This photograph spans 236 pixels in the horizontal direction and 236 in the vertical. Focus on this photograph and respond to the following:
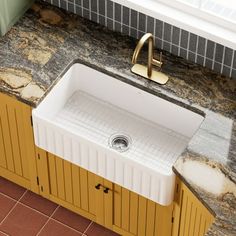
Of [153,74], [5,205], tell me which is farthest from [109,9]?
[5,205]

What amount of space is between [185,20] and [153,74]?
0.34 m

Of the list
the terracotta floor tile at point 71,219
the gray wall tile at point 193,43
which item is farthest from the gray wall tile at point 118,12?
the terracotta floor tile at point 71,219

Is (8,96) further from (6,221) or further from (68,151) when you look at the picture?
(6,221)

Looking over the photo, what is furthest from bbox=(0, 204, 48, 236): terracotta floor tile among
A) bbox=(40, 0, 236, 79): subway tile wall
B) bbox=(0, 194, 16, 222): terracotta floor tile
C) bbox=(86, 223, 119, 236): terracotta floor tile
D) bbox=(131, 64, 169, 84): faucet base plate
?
bbox=(40, 0, 236, 79): subway tile wall

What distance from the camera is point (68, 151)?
14.4 feet

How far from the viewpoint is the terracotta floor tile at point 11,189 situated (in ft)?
16.5

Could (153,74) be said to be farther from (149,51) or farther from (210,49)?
(210,49)

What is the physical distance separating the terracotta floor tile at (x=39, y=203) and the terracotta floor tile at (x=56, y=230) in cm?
9

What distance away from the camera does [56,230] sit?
488cm

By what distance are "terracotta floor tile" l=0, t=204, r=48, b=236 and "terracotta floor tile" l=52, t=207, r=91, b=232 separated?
3.4 inches

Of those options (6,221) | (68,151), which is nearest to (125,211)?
(68,151)

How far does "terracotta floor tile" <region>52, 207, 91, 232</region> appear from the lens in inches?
193

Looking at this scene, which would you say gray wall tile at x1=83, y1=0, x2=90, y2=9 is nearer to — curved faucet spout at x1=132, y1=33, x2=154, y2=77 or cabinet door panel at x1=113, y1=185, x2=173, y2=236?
curved faucet spout at x1=132, y1=33, x2=154, y2=77

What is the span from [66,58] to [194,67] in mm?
714
